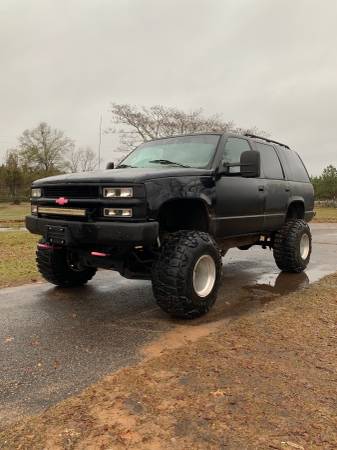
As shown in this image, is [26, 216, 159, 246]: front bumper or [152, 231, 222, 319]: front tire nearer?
[26, 216, 159, 246]: front bumper

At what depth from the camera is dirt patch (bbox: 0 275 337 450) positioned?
244cm

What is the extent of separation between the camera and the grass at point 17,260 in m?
6.86

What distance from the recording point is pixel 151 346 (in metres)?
3.97

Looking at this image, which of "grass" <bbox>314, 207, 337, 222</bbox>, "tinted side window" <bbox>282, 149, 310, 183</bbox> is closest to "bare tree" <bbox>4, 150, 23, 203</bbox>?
"grass" <bbox>314, 207, 337, 222</bbox>

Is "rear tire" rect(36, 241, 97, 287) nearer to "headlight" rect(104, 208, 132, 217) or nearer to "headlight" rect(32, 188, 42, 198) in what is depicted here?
"headlight" rect(32, 188, 42, 198)

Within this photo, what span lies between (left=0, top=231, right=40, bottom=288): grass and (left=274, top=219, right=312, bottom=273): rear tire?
3.94 meters

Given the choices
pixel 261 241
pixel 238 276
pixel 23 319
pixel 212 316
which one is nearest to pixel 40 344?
pixel 23 319

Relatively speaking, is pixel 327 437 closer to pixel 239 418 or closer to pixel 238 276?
pixel 239 418

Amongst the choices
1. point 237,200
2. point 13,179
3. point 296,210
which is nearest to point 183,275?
point 237,200

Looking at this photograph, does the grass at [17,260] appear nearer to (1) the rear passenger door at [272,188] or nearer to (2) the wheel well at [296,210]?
(1) the rear passenger door at [272,188]

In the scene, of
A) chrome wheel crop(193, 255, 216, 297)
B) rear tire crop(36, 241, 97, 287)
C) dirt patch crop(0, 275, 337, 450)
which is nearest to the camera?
dirt patch crop(0, 275, 337, 450)

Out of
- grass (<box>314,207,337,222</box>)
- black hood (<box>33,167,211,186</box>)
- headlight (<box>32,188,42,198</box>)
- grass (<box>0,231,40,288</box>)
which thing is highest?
black hood (<box>33,167,211,186</box>)

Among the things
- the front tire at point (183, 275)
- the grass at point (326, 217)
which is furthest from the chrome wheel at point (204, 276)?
the grass at point (326, 217)

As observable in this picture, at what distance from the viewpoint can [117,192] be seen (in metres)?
4.40
